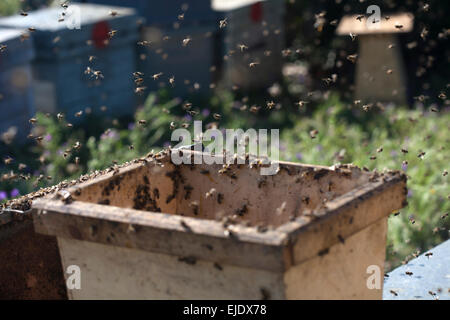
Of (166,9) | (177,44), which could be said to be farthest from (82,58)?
(177,44)

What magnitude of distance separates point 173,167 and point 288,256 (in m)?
1.13

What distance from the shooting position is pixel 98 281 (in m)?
2.16

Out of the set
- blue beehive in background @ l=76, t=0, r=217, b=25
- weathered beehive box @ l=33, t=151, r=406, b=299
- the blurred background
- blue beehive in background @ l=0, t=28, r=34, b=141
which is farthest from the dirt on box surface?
blue beehive in background @ l=76, t=0, r=217, b=25

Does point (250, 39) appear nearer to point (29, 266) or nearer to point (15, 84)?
point (15, 84)

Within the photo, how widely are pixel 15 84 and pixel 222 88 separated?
124 inches

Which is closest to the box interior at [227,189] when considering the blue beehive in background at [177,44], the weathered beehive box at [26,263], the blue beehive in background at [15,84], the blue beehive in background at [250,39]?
the weathered beehive box at [26,263]

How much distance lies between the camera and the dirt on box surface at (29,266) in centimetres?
269

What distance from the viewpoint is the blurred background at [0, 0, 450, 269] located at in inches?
215

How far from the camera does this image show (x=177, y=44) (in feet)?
26.9

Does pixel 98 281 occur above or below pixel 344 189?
below

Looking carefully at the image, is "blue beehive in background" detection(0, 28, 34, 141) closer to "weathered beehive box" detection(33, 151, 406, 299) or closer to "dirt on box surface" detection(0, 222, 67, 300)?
"dirt on box surface" detection(0, 222, 67, 300)

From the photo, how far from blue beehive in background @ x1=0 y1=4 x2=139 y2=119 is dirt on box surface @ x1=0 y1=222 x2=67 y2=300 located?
12.2 ft
